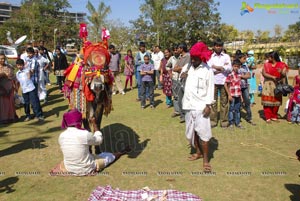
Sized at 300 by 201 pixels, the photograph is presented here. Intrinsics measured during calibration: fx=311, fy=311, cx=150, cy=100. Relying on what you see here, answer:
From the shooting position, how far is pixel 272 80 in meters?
7.91

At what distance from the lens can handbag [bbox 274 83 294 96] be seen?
7.60m

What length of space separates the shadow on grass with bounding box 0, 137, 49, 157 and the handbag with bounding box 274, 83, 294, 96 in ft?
18.5

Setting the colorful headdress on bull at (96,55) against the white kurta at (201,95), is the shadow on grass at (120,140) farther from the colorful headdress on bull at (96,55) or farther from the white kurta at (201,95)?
the colorful headdress on bull at (96,55)

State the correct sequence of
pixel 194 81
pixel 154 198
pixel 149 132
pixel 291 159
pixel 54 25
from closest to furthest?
1. pixel 154 198
2. pixel 194 81
3. pixel 291 159
4. pixel 149 132
5. pixel 54 25

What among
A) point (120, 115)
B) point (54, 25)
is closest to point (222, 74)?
point (120, 115)

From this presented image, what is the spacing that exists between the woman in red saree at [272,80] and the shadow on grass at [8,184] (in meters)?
6.03

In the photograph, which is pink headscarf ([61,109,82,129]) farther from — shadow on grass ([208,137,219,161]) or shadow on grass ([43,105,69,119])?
shadow on grass ([43,105,69,119])

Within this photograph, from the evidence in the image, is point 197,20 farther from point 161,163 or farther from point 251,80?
point 161,163

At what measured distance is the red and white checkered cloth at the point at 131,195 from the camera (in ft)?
13.1

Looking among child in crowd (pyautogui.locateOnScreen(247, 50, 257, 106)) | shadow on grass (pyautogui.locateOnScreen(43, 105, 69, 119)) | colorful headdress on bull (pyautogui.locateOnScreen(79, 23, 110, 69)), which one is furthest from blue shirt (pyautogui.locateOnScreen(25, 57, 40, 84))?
child in crowd (pyautogui.locateOnScreen(247, 50, 257, 106))

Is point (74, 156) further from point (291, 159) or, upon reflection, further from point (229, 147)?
point (291, 159)

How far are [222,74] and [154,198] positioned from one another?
13.0ft

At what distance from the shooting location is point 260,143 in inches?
248

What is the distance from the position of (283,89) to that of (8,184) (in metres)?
6.36
